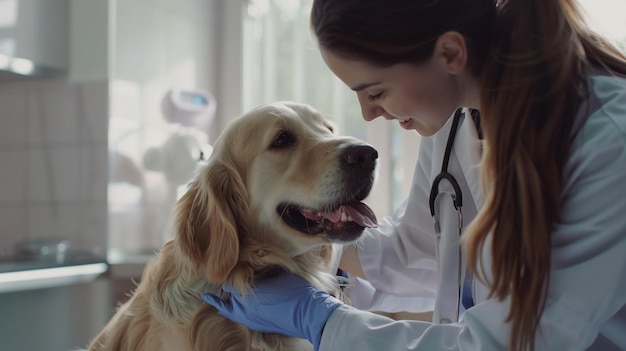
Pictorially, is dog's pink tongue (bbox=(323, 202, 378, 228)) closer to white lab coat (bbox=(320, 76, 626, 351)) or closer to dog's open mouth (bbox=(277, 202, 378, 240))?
dog's open mouth (bbox=(277, 202, 378, 240))

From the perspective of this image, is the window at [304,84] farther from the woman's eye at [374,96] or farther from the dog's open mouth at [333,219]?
the woman's eye at [374,96]

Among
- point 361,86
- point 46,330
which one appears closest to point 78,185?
point 46,330

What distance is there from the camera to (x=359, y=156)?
1530 millimetres

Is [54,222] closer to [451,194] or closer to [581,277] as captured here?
[451,194]

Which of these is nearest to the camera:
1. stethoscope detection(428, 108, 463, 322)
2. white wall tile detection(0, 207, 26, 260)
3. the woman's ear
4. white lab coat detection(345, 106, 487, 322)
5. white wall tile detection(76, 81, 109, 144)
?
the woman's ear

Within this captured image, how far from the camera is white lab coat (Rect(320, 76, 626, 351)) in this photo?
1048 millimetres

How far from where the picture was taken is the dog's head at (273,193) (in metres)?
1.51

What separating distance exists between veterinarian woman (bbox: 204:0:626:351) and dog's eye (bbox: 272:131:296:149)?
0.98 ft

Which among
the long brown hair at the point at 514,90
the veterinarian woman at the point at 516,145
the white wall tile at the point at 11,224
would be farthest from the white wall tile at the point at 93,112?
the long brown hair at the point at 514,90

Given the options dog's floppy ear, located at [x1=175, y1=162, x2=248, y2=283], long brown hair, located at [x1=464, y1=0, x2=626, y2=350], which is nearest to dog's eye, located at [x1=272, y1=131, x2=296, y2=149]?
dog's floppy ear, located at [x1=175, y1=162, x2=248, y2=283]

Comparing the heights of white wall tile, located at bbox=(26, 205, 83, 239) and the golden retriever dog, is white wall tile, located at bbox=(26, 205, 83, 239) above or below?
below

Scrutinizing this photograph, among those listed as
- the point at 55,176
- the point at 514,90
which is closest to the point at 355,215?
the point at 514,90

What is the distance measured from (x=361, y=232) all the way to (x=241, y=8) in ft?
7.08

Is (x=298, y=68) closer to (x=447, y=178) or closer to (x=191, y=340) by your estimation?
(x=447, y=178)
